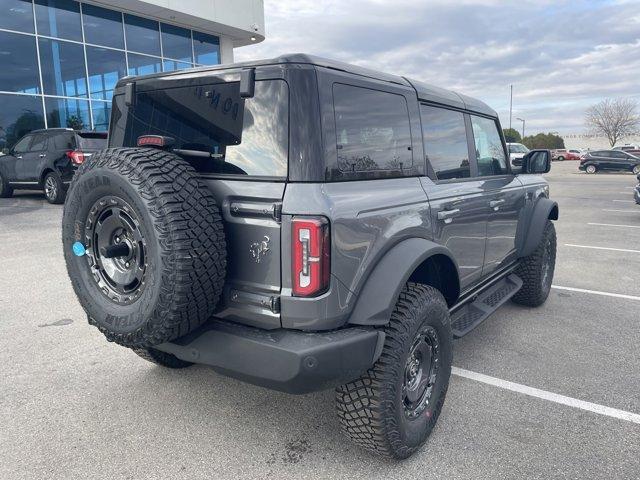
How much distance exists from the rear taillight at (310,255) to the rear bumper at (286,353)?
0.73ft

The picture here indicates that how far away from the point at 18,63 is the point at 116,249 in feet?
53.6

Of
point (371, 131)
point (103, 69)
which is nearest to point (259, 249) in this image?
point (371, 131)

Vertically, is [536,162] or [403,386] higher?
[536,162]

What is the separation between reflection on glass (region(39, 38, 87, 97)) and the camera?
15992mm

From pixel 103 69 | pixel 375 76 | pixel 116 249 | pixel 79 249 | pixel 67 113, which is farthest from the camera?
pixel 103 69

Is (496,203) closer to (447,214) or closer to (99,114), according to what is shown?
(447,214)

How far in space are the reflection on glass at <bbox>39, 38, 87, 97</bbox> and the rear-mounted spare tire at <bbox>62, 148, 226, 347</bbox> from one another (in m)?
16.1

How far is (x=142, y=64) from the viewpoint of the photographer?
18.8 metres

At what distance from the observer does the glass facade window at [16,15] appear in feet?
49.3

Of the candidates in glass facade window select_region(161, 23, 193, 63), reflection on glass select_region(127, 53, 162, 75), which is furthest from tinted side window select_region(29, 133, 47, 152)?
glass facade window select_region(161, 23, 193, 63)

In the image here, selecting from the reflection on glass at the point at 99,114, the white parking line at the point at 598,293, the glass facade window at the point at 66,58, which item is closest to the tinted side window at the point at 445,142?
the white parking line at the point at 598,293

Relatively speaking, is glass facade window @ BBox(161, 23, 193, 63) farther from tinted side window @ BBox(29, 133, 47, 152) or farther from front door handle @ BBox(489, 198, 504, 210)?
front door handle @ BBox(489, 198, 504, 210)

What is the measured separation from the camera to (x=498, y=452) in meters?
2.65

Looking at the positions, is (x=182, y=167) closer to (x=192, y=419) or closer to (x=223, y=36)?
(x=192, y=419)
